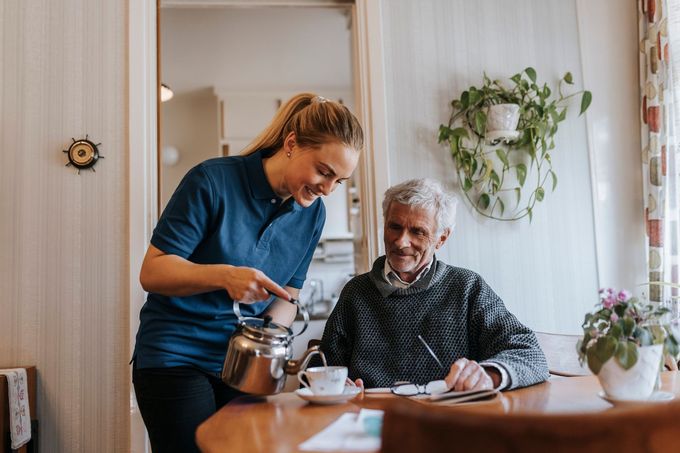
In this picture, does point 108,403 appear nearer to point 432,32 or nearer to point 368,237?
point 368,237

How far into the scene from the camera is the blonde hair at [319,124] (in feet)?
4.45

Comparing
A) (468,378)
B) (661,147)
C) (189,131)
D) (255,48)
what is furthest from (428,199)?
(189,131)

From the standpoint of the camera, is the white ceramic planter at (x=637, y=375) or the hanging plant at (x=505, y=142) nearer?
the white ceramic planter at (x=637, y=375)

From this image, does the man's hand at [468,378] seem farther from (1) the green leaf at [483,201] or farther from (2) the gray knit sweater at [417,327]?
(1) the green leaf at [483,201]

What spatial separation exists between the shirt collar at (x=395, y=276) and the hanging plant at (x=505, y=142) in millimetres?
842

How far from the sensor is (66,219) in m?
2.24

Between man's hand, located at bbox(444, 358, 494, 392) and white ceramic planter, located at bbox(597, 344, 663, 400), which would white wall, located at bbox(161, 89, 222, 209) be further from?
white ceramic planter, located at bbox(597, 344, 663, 400)

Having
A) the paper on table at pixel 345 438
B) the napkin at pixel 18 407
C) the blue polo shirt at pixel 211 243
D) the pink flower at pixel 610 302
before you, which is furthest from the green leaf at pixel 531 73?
the napkin at pixel 18 407

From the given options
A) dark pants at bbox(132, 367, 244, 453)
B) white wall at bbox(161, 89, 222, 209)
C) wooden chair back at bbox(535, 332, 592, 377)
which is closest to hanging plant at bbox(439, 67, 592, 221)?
wooden chair back at bbox(535, 332, 592, 377)

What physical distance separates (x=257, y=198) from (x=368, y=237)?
109 centimetres

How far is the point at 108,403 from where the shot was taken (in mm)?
2197

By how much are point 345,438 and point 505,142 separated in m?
1.89

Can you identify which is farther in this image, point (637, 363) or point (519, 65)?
point (519, 65)

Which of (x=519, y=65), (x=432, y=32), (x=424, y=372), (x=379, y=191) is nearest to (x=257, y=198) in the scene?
(x=424, y=372)
